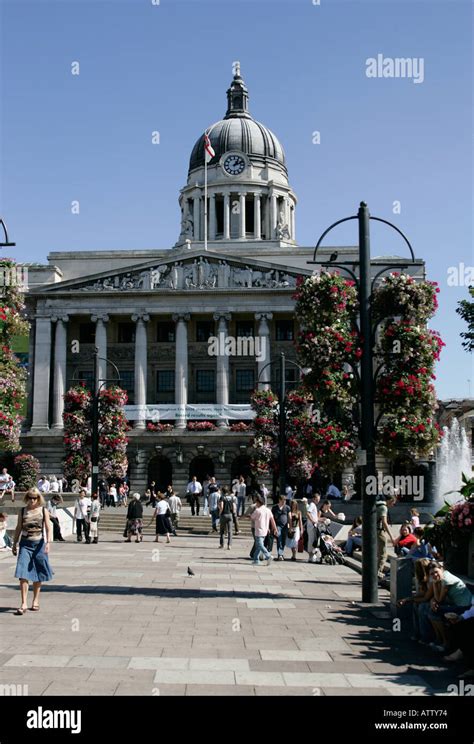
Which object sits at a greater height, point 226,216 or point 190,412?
point 226,216

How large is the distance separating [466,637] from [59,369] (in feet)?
176

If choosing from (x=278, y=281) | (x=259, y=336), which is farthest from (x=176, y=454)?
(x=278, y=281)

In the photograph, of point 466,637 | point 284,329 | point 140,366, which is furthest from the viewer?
point 284,329

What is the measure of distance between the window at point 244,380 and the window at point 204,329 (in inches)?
136

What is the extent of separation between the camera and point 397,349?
53.4 feet

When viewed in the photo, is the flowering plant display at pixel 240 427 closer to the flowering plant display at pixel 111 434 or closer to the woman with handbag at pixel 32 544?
the flowering plant display at pixel 111 434

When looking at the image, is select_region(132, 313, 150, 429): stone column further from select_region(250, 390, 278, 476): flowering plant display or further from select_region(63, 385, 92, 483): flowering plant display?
select_region(63, 385, 92, 483): flowering plant display

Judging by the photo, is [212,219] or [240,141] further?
[240,141]

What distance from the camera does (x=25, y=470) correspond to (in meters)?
56.4

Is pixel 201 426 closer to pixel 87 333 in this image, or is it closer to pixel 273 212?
pixel 87 333

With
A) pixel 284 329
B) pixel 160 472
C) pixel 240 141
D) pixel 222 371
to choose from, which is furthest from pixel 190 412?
pixel 240 141

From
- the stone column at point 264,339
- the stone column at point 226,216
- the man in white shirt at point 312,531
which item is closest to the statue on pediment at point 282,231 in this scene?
the stone column at point 226,216

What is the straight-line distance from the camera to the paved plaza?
873 centimetres

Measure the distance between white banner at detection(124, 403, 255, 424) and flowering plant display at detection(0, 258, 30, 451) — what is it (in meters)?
29.5
